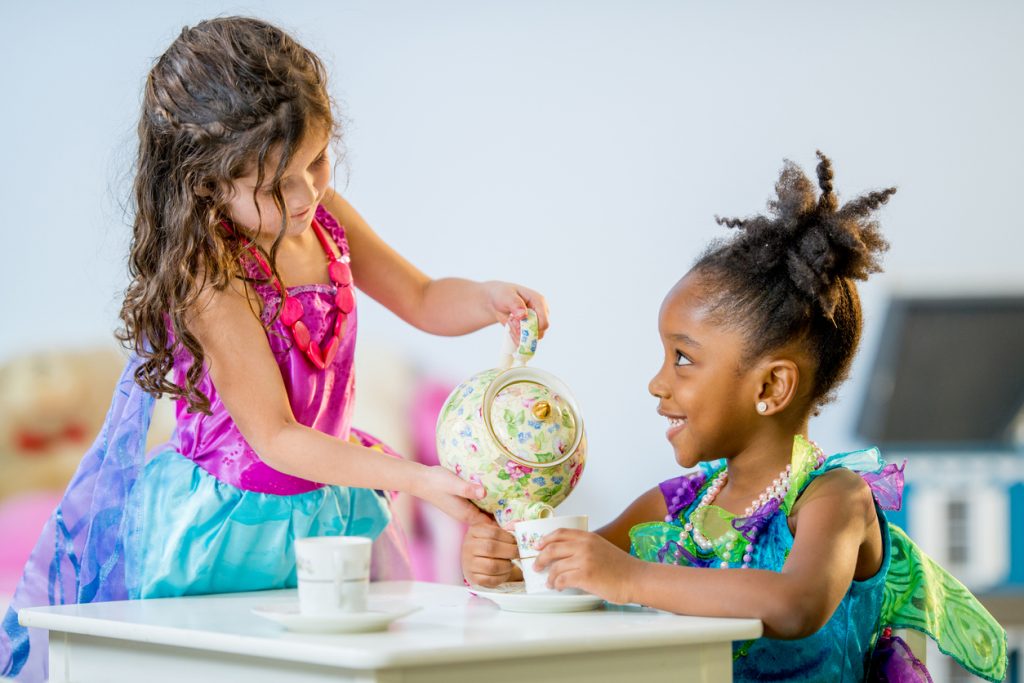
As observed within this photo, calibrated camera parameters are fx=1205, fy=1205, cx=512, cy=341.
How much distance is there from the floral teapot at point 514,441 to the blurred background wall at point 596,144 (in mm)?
1802

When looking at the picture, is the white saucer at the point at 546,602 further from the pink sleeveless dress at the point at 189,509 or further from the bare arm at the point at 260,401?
the pink sleeveless dress at the point at 189,509

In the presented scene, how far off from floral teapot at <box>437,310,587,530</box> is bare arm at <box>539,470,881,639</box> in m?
0.08

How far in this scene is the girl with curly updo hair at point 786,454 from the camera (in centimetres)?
116

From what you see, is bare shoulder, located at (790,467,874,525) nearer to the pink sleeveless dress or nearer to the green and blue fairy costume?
the green and blue fairy costume

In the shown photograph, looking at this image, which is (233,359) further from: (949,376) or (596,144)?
(949,376)

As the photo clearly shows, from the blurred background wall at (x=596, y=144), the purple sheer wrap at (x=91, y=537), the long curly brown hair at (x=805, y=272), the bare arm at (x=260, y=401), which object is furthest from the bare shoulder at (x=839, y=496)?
the blurred background wall at (x=596, y=144)

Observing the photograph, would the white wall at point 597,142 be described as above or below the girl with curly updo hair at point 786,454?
above

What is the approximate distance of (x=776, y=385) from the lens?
4.06 feet

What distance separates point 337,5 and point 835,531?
7.76 feet

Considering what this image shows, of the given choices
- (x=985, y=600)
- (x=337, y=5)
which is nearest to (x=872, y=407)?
(x=985, y=600)

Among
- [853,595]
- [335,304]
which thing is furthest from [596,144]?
[853,595]

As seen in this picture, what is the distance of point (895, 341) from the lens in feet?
9.86

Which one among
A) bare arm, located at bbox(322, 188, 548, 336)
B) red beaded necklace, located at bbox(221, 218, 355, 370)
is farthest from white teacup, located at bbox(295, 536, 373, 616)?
bare arm, located at bbox(322, 188, 548, 336)

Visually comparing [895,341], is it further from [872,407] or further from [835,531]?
[835,531]
